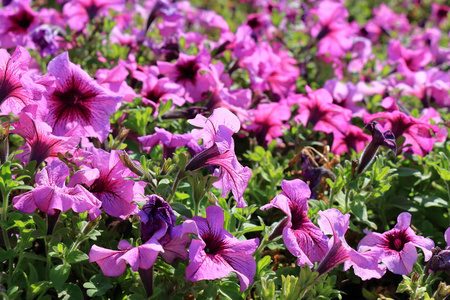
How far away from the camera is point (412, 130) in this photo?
1.92 m

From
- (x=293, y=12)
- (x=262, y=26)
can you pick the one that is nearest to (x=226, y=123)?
(x=262, y=26)

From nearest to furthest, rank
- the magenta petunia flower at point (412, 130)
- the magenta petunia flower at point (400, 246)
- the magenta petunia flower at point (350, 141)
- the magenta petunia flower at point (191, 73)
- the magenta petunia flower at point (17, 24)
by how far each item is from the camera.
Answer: the magenta petunia flower at point (400, 246), the magenta petunia flower at point (412, 130), the magenta petunia flower at point (350, 141), the magenta petunia flower at point (191, 73), the magenta petunia flower at point (17, 24)

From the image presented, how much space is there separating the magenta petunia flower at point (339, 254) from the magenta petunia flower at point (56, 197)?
2.08 feet

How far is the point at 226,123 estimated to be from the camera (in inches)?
56.0

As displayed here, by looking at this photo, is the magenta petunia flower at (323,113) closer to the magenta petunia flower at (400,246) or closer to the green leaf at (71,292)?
the magenta petunia flower at (400,246)

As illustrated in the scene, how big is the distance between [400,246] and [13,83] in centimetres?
128

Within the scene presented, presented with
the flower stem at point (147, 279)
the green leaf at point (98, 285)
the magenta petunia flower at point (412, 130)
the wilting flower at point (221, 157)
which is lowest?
the green leaf at point (98, 285)

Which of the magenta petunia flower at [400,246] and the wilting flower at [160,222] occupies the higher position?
the wilting flower at [160,222]

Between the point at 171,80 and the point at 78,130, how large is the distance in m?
0.79

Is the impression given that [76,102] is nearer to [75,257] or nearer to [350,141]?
[75,257]

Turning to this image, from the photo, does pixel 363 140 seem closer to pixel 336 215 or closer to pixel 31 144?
pixel 336 215

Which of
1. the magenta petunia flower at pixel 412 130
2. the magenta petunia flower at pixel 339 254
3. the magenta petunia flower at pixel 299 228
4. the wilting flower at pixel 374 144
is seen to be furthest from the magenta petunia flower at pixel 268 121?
the magenta petunia flower at pixel 339 254

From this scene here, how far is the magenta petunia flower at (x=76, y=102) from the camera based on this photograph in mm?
1518

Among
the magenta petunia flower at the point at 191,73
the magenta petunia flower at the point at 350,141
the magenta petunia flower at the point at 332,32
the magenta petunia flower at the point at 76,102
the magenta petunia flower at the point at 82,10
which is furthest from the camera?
the magenta petunia flower at the point at 332,32
